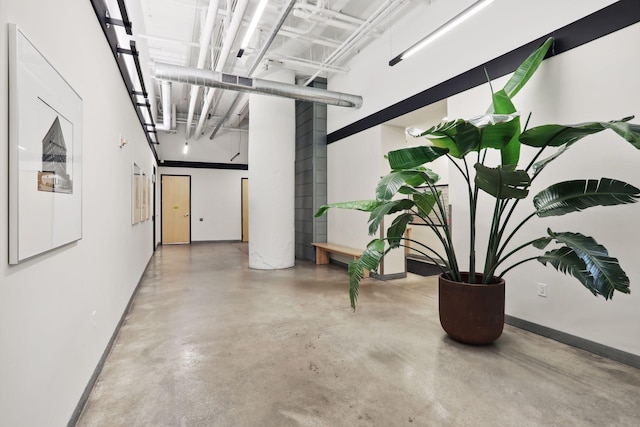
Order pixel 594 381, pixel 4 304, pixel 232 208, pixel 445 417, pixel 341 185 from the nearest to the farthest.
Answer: pixel 4 304
pixel 445 417
pixel 594 381
pixel 341 185
pixel 232 208

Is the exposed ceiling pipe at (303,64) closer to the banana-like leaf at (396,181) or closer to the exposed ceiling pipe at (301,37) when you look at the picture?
the exposed ceiling pipe at (301,37)

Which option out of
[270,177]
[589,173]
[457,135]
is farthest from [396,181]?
[270,177]

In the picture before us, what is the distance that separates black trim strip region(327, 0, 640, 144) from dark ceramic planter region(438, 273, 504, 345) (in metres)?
2.27

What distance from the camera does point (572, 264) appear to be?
7.59 ft

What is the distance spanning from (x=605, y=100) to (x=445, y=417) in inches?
112

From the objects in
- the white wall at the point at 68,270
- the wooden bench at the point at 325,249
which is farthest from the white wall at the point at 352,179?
the white wall at the point at 68,270

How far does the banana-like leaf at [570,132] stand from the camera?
1895 millimetres

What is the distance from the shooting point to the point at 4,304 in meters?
1.13

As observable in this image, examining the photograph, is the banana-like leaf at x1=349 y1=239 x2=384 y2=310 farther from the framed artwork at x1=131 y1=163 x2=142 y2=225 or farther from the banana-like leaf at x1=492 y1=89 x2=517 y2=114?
the framed artwork at x1=131 y1=163 x2=142 y2=225

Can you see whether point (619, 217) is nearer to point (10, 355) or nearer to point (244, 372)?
point (244, 372)

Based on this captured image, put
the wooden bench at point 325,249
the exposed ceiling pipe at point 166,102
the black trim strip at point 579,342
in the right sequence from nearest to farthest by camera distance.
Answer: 1. the black trim strip at point 579,342
2. the exposed ceiling pipe at point 166,102
3. the wooden bench at point 325,249

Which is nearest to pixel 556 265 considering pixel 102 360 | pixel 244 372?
pixel 244 372

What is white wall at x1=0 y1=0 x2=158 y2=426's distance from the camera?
1.17 metres

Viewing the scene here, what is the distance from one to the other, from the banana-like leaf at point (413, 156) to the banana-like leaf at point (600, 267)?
114 centimetres
